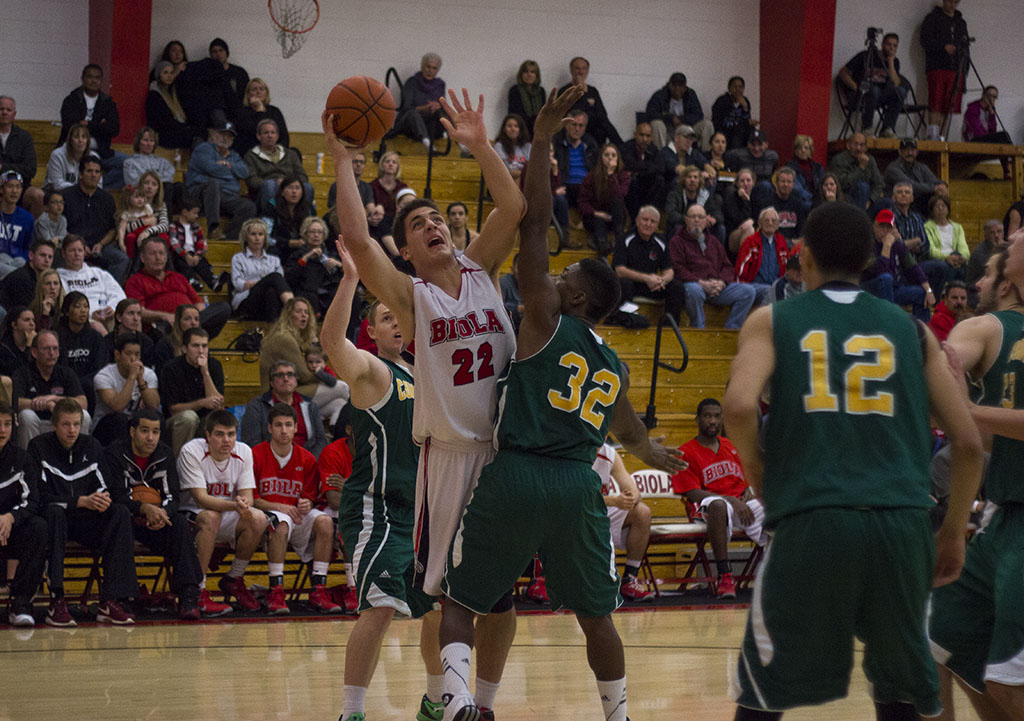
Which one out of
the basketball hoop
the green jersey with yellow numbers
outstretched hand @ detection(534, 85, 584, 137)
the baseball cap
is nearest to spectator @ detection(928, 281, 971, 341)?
the baseball cap

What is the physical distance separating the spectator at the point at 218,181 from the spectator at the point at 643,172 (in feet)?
14.6

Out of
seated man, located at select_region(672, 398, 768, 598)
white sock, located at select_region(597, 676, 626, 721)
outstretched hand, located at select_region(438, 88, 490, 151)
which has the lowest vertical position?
seated man, located at select_region(672, 398, 768, 598)

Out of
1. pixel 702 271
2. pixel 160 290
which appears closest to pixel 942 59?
pixel 702 271

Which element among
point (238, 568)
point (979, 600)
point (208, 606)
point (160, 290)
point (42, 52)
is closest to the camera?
point (979, 600)

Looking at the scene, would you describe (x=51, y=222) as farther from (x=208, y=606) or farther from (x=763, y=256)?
(x=763, y=256)

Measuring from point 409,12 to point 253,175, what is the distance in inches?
167

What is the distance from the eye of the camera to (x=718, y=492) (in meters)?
10.0

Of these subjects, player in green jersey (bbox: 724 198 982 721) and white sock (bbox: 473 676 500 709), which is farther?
white sock (bbox: 473 676 500 709)

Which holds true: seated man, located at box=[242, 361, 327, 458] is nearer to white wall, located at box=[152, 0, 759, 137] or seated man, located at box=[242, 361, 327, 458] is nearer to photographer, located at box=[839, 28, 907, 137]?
white wall, located at box=[152, 0, 759, 137]

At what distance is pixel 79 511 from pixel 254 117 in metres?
6.76

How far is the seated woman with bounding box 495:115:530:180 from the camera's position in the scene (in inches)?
555

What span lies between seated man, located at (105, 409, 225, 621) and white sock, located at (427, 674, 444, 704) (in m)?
3.76

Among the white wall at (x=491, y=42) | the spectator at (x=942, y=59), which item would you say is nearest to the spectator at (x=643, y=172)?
the white wall at (x=491, y=42)

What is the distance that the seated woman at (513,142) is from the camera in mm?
14102
